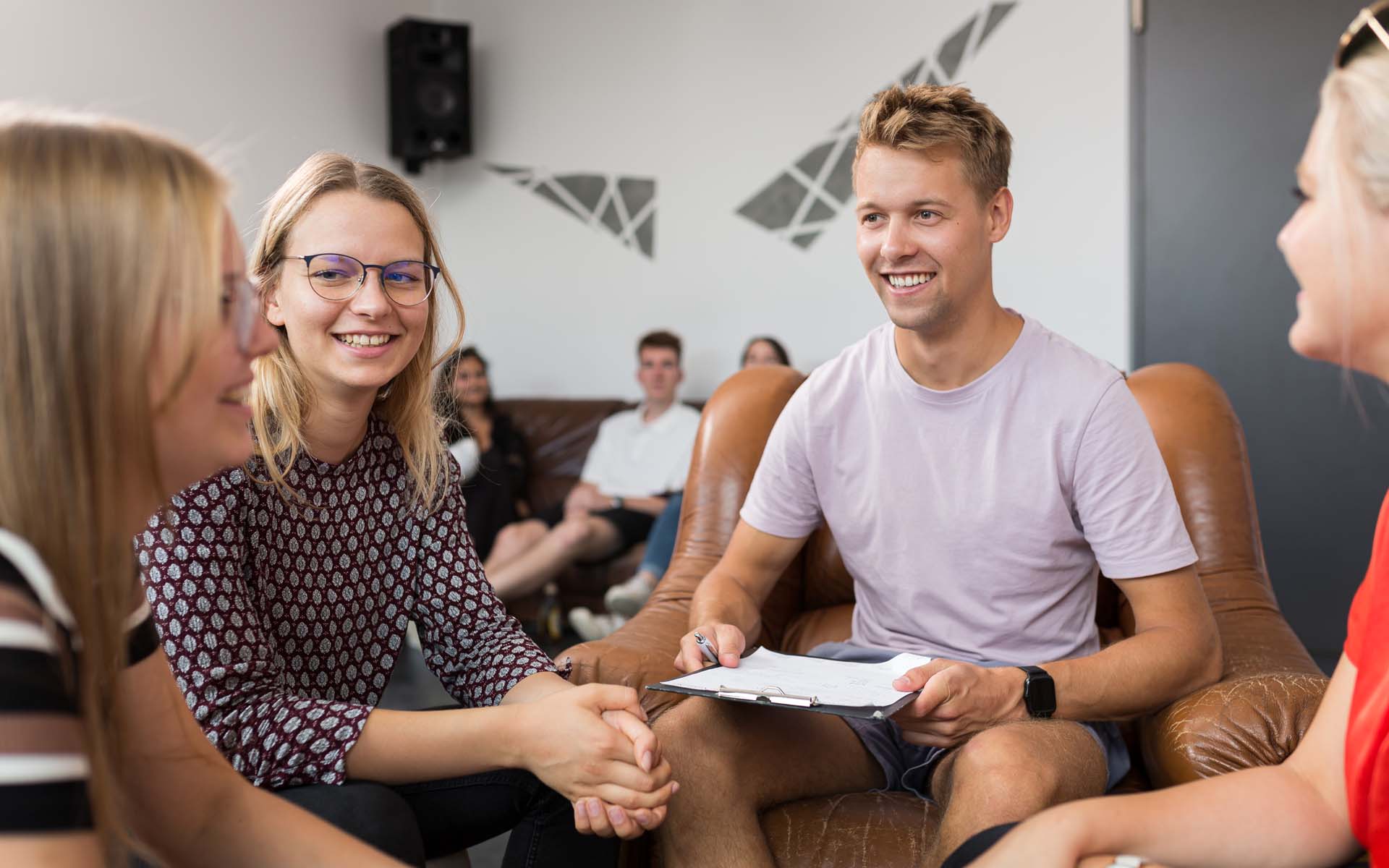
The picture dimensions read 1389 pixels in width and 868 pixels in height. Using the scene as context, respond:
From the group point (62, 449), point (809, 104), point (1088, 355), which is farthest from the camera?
point (809, 104)

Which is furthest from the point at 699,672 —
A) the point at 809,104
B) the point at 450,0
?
the point at 450,0

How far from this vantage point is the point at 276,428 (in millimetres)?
1547

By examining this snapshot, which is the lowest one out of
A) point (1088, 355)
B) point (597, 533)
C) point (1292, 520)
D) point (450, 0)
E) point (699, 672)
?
point (597, 533)

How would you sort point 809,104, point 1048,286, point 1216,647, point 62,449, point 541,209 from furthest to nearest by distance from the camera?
point 541,209 → point 809,104 → point 1048,286 → point 1216,647 → point 62,449

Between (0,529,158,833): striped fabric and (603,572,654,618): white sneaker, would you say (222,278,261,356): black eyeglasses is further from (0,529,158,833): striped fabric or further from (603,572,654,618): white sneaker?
(603,572,654,618): white sneaker

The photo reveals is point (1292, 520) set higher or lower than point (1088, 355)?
lower

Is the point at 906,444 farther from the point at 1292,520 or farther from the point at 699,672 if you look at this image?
the point at 1292,520

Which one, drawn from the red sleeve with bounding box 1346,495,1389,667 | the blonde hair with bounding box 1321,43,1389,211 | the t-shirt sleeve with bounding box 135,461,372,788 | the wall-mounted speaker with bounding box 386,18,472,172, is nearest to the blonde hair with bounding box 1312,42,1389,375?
the blonde hair with bounding box 1321,43,1389,211

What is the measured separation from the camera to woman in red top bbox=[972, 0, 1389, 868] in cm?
103

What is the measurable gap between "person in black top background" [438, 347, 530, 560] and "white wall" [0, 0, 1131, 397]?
86 centimetres

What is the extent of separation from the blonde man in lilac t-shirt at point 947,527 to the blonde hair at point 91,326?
888 mm

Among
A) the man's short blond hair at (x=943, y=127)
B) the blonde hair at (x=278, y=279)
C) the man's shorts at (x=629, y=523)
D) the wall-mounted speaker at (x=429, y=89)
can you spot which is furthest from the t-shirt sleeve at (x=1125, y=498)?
the wall-mounted speaker at (x=429, y=89)

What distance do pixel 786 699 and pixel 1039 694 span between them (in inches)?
16.3

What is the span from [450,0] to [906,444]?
5.40 metres
